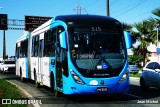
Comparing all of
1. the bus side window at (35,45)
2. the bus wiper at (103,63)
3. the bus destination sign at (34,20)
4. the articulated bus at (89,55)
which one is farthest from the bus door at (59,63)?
the bus destination sign at (34,20)

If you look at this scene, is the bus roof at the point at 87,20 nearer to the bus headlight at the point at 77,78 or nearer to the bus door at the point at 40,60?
the bus headlight at the point at 77,78

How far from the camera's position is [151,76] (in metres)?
18.0

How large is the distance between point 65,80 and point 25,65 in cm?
1145

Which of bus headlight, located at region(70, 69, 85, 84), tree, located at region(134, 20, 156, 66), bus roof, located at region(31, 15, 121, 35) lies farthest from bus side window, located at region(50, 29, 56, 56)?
tree, located at region(134, 20, 156, 66)

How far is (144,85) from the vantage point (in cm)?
1911

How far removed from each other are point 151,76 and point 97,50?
17.2ft

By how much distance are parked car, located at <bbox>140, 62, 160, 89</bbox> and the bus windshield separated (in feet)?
13.2

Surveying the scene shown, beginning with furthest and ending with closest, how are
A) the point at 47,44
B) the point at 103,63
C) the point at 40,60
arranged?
the point at 40,60 < the point at 47,44 < the point at 103,63

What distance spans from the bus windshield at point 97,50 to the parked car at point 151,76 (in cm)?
402

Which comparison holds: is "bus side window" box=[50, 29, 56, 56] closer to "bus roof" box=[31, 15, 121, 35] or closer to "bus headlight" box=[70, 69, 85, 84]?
"bus roof" box=[31, 15, 121, 35]

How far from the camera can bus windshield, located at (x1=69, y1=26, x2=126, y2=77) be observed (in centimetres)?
1338

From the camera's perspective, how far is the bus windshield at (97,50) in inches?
527

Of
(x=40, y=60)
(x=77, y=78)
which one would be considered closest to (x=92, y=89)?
(x=77, y=78)

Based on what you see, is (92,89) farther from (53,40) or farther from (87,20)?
(53,40)
